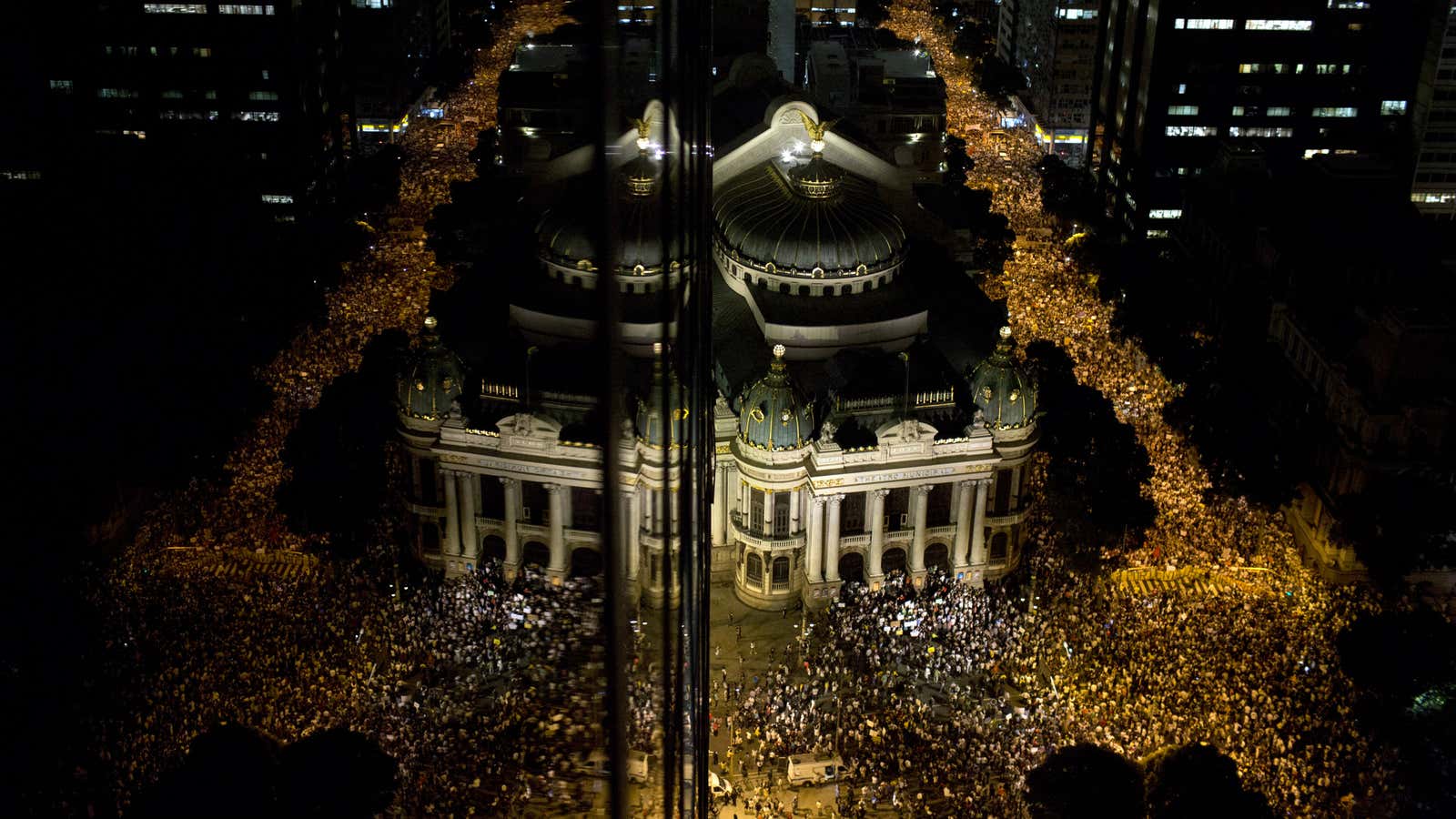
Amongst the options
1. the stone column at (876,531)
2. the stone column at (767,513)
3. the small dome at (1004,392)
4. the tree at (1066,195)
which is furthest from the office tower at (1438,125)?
the stone column at (767,513)

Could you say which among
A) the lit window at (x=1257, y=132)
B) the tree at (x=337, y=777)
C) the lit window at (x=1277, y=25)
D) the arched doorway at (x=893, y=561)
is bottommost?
the arched doorway at (x=893, y=561)

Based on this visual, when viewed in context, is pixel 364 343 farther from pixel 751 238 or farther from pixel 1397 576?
pixel 1397 576

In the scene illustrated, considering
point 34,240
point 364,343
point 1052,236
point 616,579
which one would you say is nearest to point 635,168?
point 616,579

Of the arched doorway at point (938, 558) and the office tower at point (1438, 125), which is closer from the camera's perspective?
the arched doorway at point (938, 558)

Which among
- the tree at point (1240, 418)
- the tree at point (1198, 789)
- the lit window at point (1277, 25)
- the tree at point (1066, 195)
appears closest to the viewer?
the tree at point (1198, 789)

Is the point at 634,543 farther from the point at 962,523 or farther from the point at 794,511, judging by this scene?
the point at 962,523

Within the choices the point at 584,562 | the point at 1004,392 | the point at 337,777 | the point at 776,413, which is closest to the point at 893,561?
the point at 1004,392

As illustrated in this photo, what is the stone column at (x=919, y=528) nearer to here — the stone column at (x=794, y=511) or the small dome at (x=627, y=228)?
the stone column at (x=794, y=511)
